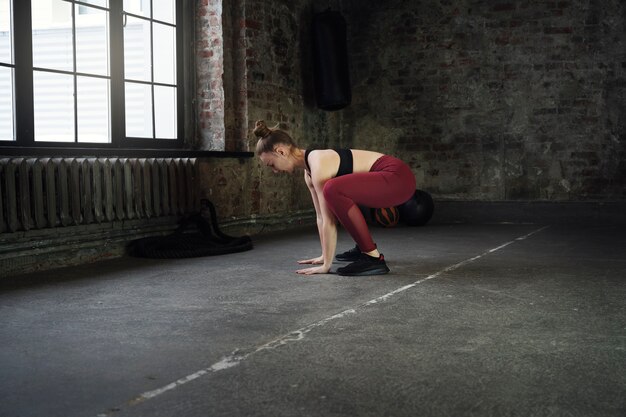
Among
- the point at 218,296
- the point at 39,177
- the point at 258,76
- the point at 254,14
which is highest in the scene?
the point at 254,14

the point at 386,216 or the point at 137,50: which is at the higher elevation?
the point at 137,50

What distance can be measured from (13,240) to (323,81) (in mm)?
4499

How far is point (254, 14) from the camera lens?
276 inches

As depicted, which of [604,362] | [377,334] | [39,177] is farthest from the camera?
[39,177]

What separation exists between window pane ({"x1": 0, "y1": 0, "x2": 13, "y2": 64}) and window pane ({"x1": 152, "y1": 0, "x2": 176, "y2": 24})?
Answer: 1532 mm

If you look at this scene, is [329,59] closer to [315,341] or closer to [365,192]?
[365,192]

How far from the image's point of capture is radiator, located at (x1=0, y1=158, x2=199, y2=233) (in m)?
4.55

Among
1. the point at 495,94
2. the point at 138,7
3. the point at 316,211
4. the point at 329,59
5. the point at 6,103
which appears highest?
the point at 138,7

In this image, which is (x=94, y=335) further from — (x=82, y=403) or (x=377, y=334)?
(x=377, y=334)

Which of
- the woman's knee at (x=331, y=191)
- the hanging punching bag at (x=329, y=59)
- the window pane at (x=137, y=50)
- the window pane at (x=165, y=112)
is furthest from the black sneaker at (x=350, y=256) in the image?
the hanging punching bag at (x=329, y=59)

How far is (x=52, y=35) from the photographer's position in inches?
200

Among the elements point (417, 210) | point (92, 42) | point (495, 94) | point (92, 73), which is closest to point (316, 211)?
point (92, 73)

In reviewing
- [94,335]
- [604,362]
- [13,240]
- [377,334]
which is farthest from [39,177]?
[604,362]

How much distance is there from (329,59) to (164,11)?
7.51 ft
